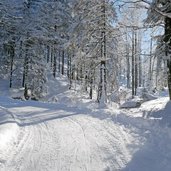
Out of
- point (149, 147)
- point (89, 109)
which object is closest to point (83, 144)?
point (149, 147)

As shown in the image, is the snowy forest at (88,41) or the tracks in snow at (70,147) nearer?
the tracks in snow at (70,147)

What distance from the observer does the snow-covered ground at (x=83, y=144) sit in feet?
26.6

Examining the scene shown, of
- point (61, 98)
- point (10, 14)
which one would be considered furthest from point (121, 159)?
point (10, 14)

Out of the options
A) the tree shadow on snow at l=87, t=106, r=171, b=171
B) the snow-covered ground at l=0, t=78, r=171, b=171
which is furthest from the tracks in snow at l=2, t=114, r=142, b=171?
the tree shadow on snow at l=87, t=106, r=171, b=171

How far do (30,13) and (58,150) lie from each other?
111 ft

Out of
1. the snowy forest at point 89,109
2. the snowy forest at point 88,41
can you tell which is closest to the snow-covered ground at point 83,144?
the snowy forest at point 89,109

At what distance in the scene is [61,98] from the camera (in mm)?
37719

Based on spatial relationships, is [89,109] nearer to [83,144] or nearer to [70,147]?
[83,144]

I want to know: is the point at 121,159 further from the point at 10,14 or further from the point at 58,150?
the point at 10,14

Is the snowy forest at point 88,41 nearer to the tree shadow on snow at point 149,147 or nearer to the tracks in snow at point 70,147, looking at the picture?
→ the tree shadow on snow at point 149,147

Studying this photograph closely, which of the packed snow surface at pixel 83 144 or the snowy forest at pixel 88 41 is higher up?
the snowy forest at pixel 88 41

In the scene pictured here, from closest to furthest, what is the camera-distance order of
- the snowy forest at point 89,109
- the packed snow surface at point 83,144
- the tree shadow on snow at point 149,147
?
the tree shadow on snow at point 149,147 → the packed snow surface at point 83,144 → the snowy forest at point 89,109

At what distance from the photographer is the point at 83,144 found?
9953 mm

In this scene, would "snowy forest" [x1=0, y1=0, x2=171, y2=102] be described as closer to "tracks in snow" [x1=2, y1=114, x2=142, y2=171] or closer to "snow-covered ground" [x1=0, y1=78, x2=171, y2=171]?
"snow-covered ground" [x1=0, y1=78, x2=171, y2=171]
